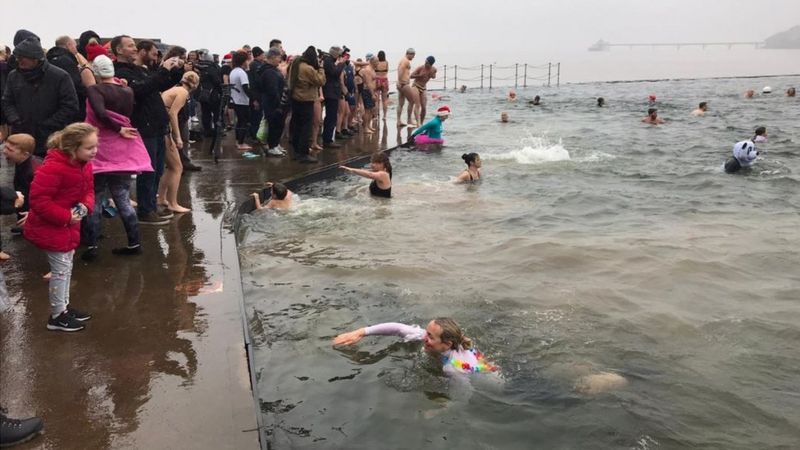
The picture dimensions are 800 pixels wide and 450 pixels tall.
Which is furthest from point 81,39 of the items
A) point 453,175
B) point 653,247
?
point 653,247

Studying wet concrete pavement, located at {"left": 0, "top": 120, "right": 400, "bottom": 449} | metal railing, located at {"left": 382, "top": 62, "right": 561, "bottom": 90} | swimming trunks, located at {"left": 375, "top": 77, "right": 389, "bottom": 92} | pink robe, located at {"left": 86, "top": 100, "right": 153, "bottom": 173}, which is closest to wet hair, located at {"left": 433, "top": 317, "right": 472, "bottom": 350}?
wet concrete pavement, located at {"left": 0, "top": 120, "right": 400, "bottom": 449}

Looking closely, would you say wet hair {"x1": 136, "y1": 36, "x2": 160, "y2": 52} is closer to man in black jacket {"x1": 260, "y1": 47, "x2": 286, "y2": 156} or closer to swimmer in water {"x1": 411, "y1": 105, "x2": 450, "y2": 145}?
man in black jacket {"x1": 260, "y1": 47, "x2": 286, "y2": 156}

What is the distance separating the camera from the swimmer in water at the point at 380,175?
31.0 feet

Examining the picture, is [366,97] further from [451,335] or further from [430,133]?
[451,335]

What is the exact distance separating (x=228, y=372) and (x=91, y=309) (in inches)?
62.5

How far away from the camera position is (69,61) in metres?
6.55

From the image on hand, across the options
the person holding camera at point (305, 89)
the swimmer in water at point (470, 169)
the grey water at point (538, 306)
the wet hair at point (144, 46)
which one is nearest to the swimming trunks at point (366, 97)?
the grey water at point (538, 306)

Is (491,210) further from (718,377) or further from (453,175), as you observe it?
(718,377)

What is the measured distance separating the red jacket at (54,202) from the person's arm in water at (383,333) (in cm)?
215

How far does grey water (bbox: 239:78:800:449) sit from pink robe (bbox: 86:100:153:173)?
1647 mm

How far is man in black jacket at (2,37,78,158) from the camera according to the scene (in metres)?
5.43

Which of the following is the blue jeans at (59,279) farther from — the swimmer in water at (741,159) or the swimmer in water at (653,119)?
the swimmer in water at (653,119)

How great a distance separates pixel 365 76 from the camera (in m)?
15.0

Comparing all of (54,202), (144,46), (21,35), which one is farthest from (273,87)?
(54,202)
